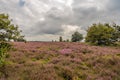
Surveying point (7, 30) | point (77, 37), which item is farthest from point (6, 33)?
point (77, 37)

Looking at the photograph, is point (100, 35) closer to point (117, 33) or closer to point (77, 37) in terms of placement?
point (117, 33)

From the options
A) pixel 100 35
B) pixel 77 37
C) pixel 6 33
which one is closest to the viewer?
pixel 6 33

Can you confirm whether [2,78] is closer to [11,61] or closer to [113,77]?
[11,61]

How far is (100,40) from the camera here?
155ft

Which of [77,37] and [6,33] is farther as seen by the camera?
[77,37]

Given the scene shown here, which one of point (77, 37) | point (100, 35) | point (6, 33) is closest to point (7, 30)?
point (6, 33)

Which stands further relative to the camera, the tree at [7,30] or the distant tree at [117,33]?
the distant tree at [117,33]

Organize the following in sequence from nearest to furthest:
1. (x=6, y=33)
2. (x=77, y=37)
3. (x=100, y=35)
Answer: (x=6, y=33) < (x=100, y=35) < (x=77, y=37)

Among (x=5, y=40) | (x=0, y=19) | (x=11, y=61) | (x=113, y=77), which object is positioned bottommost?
(x=113, y=77)

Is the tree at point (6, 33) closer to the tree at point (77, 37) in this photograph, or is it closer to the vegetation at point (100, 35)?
the vegetation at point (100, 35)

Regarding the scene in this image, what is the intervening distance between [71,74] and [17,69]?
3.78m

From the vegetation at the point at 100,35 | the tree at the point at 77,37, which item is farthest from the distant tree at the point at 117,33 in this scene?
the tree at the point at 77,37

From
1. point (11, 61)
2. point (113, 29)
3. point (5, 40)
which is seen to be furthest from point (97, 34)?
point (5, 40)

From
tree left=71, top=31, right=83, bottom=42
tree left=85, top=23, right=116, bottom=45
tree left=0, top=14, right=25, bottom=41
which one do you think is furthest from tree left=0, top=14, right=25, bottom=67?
tree left=71, top=31, right=83, bottom=42
